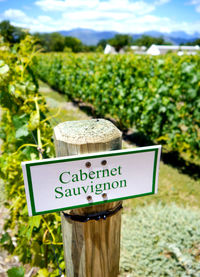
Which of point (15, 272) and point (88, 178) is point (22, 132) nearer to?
point (15, 272)

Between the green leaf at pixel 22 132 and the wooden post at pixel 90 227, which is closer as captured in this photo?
the wooden post at pixel 90 227

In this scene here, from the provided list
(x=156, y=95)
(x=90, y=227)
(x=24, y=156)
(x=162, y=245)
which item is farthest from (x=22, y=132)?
(x=156, y=95)

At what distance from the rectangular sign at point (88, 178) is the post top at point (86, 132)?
53mm

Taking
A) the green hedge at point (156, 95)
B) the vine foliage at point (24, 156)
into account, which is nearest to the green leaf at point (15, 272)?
the vine foliage at point (24, 156)

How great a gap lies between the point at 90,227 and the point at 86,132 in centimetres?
33

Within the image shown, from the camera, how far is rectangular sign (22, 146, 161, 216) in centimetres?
63

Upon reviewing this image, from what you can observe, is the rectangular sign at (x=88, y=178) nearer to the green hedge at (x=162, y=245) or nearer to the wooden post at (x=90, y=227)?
the wooden post at (x=90, y=227)

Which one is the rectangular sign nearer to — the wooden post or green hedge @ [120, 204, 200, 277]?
the wooden post

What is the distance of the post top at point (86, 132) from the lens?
2.19 feet

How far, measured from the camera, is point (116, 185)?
0.71 meters

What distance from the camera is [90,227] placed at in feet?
2.43

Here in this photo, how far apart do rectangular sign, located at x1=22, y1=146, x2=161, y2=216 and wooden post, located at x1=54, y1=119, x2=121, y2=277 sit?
47 mm

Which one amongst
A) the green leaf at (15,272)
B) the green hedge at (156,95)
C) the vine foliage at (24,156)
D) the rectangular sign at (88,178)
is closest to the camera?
the rectangular sign at (88,178)

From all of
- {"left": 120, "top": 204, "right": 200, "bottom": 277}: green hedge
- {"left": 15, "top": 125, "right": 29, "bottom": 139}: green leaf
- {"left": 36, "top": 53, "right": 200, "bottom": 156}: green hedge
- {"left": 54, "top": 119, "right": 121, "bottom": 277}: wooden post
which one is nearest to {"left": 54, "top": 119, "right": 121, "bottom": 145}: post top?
{"left": 54, "top": 119, "right": 121, "bottom": 277}: wooden post
